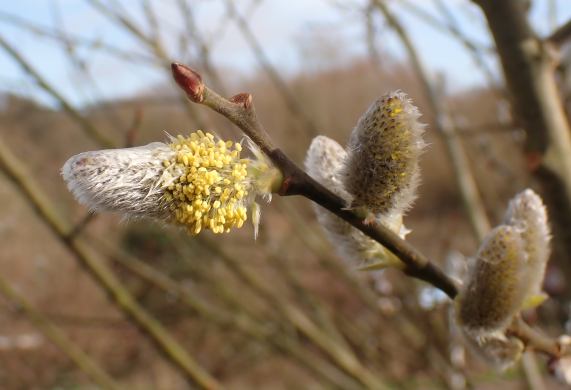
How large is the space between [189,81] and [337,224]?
310mm

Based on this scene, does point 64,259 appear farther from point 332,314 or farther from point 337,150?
point 337,150

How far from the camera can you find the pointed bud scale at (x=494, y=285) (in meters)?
0.74

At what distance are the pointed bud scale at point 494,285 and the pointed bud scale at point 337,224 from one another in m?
0.13

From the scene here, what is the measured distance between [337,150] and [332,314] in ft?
7.77

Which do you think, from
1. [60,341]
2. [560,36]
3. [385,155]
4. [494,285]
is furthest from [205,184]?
[60,341]

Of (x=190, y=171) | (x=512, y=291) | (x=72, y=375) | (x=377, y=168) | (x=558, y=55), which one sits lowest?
(x=72, y=375)

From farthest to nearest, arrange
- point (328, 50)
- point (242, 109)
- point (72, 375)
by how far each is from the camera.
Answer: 1. point (72, 375)
2. point (328, 50)
3. point (242, 109)

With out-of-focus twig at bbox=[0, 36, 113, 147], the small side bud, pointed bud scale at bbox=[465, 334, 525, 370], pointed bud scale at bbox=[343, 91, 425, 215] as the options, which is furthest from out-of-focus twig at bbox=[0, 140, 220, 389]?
the small side bud

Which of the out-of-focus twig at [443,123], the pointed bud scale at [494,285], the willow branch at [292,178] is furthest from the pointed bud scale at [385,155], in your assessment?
the out-of-focus twig at [443,123]

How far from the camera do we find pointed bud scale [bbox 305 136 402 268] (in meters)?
0.70

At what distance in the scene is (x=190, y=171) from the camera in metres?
0.55

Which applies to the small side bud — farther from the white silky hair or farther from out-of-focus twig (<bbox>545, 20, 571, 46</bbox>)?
out-of-focus twig (<bbox>545, 20, 571, 46</bbox>)

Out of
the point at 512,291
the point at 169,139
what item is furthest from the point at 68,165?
the point at 512,291

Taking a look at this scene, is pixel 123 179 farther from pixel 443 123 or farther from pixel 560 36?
pixel 443 123
